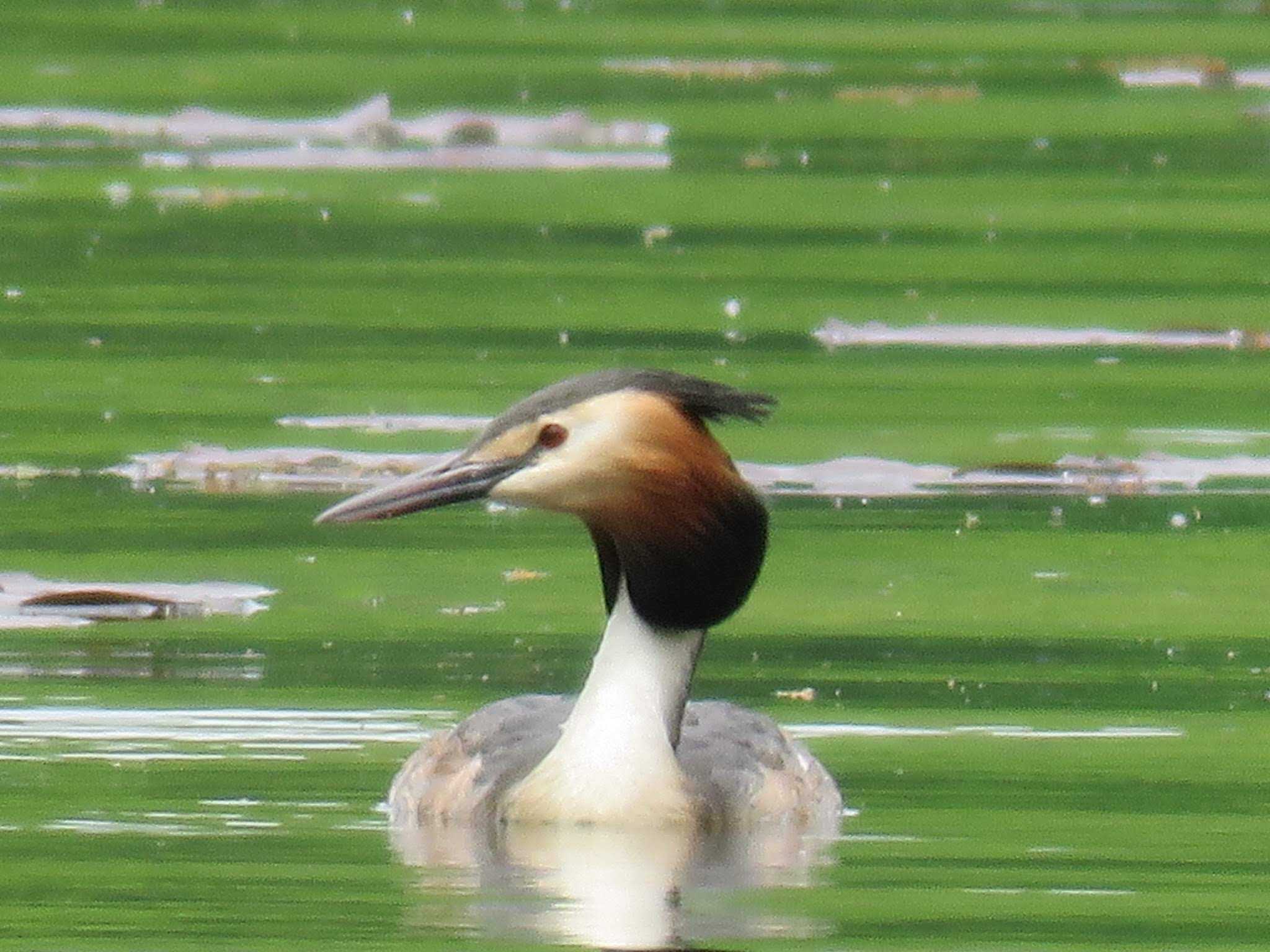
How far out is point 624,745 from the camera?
8.38 meters

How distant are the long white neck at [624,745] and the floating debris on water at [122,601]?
68.7 inches

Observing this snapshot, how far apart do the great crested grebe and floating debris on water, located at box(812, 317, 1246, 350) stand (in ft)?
17.8

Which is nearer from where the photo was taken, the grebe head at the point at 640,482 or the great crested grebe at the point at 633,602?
the great crested grebe at the point at 633,602

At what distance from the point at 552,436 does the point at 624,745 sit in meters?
0.64

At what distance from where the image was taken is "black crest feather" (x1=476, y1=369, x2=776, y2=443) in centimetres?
852

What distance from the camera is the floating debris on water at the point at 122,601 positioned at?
1002 cm

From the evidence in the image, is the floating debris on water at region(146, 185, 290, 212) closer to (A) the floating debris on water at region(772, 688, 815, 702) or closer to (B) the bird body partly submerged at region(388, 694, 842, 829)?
(A) the floating debris on water at region(772, 688, 815, 702)

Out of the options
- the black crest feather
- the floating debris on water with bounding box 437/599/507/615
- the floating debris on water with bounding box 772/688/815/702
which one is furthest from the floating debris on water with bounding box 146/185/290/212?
the black crest feather

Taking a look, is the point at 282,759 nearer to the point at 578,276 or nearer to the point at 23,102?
the point at 578,276

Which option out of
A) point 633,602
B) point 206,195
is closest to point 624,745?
point 633,602

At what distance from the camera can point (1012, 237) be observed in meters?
16.0

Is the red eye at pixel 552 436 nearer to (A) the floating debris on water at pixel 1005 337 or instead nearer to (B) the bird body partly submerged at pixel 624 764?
(B) the bird body partly submerged at pixel 624 764

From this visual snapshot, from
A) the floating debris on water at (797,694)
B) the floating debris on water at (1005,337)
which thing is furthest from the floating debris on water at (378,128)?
the floating debris on water at (797,694)

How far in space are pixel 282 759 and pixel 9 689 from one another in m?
0.91
